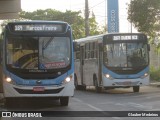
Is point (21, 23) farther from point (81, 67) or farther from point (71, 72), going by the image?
point (81, 67)

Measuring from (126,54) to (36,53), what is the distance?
8.47 m

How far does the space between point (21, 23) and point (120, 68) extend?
27.9 feet

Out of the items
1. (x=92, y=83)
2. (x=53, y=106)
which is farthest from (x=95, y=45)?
(x=53, y=106)

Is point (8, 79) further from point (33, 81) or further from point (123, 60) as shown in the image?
point (123, 60)

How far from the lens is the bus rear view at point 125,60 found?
25.2 m

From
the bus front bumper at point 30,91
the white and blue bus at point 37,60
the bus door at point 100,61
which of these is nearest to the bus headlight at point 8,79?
the white and blue bus at point 37,60

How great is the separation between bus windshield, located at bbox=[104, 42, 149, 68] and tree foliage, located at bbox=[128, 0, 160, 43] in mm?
5792

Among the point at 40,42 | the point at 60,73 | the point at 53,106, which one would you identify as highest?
the point at 40,42

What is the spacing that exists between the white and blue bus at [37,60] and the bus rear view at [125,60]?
740 cm

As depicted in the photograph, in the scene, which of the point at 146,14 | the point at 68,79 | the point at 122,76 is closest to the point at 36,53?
the point at 68,79

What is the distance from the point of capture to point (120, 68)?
82.9ft

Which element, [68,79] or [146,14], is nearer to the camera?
[68,79]

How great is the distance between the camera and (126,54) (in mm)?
25312

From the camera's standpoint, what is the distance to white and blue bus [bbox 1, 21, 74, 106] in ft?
57.1
